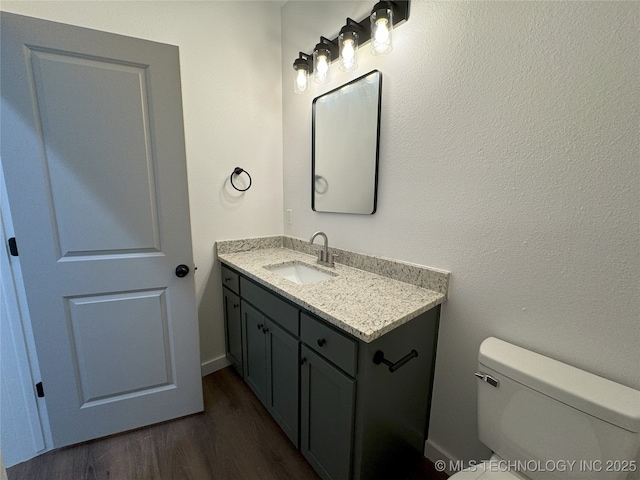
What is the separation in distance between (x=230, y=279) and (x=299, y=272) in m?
0.46

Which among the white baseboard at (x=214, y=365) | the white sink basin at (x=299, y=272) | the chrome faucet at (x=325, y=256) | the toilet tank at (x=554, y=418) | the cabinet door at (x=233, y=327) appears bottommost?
the white baseboard at (x=214, y=365)

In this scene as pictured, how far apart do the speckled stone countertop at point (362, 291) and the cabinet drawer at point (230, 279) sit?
0.06 meters

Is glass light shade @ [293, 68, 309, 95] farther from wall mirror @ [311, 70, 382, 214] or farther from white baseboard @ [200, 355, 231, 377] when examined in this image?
white baseboard @ [200, 355, 231, 377]

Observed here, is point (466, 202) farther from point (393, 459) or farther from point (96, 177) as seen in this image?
point (96, 177)

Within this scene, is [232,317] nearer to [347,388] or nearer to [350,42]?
[347,388]

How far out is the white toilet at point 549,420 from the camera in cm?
70

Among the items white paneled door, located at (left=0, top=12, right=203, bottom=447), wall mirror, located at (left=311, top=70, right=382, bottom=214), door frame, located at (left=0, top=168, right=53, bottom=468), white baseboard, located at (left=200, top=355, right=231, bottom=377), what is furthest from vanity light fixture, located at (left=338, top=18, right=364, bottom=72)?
white baseboard, located at (left=200, top=355, right=231, bottom=377)

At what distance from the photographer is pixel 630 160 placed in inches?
28.7

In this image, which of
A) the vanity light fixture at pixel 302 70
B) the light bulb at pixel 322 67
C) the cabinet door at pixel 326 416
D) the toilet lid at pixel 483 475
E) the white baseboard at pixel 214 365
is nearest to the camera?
the toilet lid at pixel 483 475

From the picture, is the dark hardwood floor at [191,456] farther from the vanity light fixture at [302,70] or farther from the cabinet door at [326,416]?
the vanity light fixture at [302,70]

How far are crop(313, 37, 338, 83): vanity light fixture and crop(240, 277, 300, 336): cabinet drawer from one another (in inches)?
49.7

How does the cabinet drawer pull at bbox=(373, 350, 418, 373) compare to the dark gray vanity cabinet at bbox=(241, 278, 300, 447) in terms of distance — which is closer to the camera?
the cabinet drawer pull at bbox=(373, 350, 418, 373)

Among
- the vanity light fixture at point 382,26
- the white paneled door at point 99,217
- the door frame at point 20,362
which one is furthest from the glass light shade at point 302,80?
the door frame at point 20,362

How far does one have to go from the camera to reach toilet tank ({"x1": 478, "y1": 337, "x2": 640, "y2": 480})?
697 millimetres
